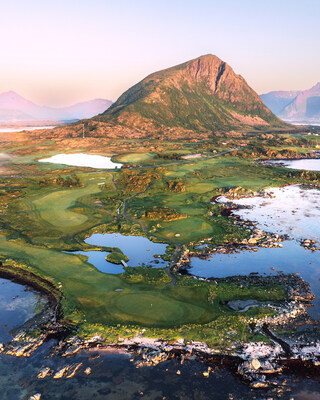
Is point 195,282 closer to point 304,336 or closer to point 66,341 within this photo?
point 304,336

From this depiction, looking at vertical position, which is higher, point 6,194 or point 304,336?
point 6,194

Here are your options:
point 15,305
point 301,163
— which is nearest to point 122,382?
point 15,305

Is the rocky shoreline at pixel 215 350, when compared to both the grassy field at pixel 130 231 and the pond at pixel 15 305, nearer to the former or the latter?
the pond at pixel 15 305

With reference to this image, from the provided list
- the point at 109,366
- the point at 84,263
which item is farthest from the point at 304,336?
the point at 84,263

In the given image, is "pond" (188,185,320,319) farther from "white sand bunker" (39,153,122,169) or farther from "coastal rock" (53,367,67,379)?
"white sand bunker" (39,153,122,169)

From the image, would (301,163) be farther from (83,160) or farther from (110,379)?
(110,379)

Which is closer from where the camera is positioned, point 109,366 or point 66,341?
point 109,366

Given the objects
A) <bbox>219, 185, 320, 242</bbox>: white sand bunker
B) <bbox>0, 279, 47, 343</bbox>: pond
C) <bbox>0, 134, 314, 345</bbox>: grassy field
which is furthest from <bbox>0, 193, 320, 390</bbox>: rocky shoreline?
<bbox>219, 185, 320, 242</bbox>: white sand bunker
